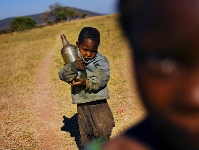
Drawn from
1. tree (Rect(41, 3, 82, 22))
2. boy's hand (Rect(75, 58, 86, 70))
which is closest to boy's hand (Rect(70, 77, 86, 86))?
boy's hand (Rect(75, 58, 86, 70))

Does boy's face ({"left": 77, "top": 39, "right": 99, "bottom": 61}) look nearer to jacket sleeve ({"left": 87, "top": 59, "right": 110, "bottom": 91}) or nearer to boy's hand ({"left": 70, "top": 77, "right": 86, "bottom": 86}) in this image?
jacket sleeve ({"left": 87, "top": 59, "right": 110, "bottom": 91})

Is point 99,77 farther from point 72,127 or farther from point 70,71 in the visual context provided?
point 72,127

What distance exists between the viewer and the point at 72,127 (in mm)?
6094

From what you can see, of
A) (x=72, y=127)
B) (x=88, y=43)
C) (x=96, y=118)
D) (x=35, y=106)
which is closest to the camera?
(x=88, y=43)

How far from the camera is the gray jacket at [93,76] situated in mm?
3195

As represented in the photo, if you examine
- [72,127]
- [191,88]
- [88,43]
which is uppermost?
[191,88]

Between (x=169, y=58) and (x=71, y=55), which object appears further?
(x=71, y=55)

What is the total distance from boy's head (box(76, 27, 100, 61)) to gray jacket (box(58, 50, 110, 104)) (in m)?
0.07

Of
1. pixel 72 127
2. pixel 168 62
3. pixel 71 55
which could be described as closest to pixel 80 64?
pixel 71 55

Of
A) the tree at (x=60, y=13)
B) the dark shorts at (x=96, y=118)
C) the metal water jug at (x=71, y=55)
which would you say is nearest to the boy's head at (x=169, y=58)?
the metal water jug at (x=71, y=55)

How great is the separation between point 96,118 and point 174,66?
3.02 meters

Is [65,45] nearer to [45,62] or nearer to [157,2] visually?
[157,2]

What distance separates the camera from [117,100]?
749 centimetres

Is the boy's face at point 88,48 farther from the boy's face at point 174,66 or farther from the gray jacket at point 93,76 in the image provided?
the boy's face at point 174,66
